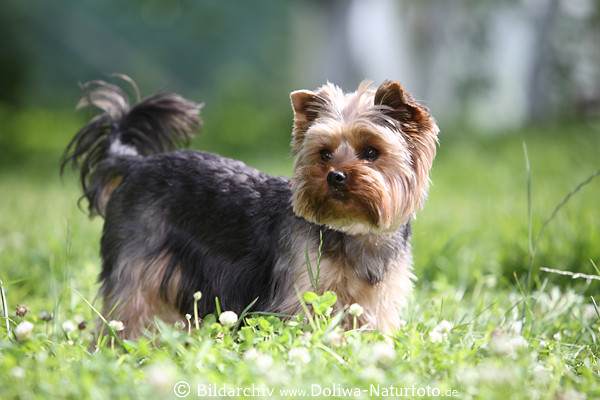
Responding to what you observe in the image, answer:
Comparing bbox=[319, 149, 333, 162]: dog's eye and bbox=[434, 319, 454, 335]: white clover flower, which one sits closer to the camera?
bbox=[434, 319, 454, 335]: white clover flower


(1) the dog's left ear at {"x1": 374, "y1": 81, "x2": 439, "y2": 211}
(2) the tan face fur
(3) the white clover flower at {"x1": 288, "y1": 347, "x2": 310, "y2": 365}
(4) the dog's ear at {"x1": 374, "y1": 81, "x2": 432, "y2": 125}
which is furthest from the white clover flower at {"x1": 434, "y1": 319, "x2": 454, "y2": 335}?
(4) the dog's ear at {"x1": 374, "y1": 81, "x2": 432, "y2": 125}

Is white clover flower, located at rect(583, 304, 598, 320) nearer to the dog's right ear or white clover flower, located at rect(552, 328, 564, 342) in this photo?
white clover flower, located at rect(552, 328, 564, 342)

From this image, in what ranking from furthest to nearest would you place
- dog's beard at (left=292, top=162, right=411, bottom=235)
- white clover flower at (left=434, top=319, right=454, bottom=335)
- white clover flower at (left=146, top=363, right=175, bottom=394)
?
dog's beard at (left=292, top=162, right=411, bottom=235)
white clover flower at (left=434, top=319, right=454, bottom=335)
white clover flower at (left=146, top=363, right=175, bottom=394)

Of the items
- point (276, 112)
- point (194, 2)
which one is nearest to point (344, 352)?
point (276, 112)

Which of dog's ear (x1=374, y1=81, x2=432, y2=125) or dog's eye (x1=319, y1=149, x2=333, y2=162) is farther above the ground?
dog's ear (x1=374, y1=81, x2=432, y2=125)

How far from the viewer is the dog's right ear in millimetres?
3385

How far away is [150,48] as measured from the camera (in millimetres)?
15367

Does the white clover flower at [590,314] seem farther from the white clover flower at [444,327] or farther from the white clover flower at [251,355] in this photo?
the white clover flower at [251,355]

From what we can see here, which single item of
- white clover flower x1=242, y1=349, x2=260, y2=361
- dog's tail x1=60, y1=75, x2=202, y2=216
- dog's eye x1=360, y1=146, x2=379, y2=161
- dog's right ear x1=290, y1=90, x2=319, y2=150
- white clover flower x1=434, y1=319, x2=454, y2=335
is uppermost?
dog's right ear x1=290, y1=90, x2=319, y2=150

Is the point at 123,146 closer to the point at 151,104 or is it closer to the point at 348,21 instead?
the point at 151,104

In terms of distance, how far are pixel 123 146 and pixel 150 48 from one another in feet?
39.4

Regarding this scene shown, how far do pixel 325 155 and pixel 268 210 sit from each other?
1.80ft

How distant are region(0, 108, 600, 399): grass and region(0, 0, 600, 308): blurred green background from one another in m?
0.07

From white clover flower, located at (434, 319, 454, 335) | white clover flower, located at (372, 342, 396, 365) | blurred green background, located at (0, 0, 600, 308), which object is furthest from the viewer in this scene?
blurred green background, located at (0, 0, 600, 308)
